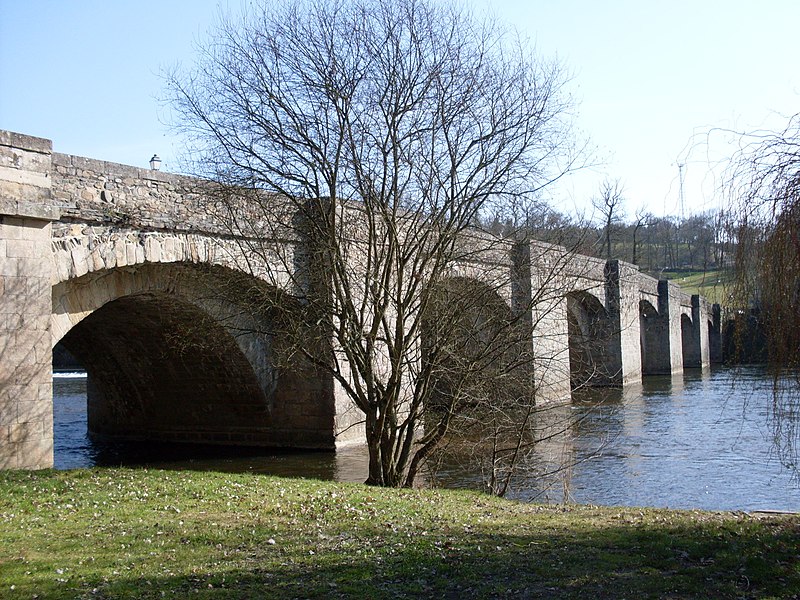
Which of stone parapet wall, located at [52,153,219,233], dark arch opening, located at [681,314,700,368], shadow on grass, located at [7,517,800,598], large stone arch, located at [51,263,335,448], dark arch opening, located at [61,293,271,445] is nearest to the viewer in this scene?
shadow on grass, located at [7,517,800,598]

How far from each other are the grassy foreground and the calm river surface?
4.59ft

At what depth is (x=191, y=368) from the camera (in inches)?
651

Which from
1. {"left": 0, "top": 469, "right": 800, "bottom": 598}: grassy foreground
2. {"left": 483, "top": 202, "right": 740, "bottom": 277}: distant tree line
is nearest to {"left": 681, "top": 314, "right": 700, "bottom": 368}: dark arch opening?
{"left": 483, "top": 202, "right": 740, "bottom": 277}: distant tree line

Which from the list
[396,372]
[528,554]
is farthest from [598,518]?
[396,372]

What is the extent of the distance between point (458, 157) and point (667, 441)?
936cm

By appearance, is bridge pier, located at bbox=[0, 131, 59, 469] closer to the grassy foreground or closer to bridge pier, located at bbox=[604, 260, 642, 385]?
the grassy foreground

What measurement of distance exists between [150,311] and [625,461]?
28.4ft

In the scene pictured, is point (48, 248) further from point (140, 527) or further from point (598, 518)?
point (598, 518)

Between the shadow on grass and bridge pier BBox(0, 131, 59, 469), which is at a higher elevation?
bridge pier BBox(0, 131, 59, 469)

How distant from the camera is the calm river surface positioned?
11.6 m

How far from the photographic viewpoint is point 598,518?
788cm

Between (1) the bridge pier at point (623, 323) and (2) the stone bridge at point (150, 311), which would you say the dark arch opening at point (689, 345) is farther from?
(2) the stone bridge at point (150, 311)

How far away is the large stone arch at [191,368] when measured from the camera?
1373 centimetres

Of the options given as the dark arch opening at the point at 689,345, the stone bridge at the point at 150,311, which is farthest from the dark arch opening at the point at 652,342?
the stone bridge at the point at 150,311
